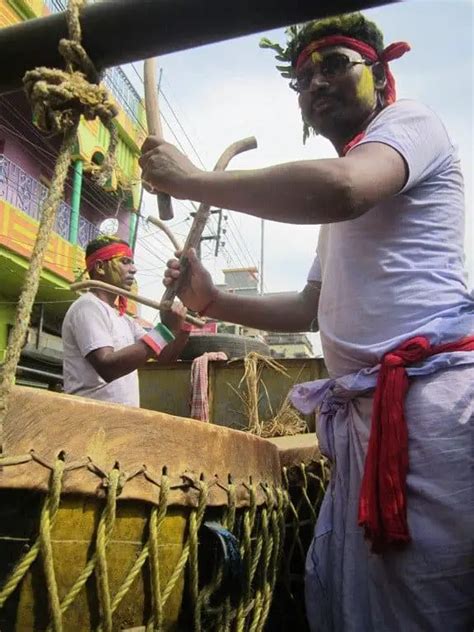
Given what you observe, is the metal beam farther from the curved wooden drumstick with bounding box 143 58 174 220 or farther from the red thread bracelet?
the red thread bracelet

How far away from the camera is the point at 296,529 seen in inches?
69.4

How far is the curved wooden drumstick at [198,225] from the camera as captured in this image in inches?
72.9

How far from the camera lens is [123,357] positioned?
8.83 feet

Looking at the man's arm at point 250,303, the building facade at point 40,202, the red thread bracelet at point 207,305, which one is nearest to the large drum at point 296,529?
the man's arm at point 250,303

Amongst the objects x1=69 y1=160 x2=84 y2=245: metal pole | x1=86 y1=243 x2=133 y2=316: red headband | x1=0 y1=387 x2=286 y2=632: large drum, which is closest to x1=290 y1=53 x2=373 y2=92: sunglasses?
Answer: x1=0 y1=387 x2=286 y2=632: large drum

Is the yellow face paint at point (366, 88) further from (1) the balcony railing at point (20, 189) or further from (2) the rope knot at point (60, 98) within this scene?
(1) the balcony railing at point (20, 189)

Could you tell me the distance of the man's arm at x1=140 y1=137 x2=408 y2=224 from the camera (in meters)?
1.20

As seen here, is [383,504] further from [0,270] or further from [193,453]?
[0,270]

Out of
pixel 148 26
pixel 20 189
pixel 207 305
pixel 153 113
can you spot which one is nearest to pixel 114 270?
pixel 207 305

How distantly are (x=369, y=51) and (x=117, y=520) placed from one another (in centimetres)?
144

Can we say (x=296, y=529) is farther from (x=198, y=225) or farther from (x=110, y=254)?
(x=110, y=254)

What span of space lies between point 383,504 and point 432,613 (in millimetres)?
229

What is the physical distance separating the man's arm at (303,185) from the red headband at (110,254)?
7.02 feet

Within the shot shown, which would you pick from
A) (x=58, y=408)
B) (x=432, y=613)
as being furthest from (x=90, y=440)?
(x=432, y=613)
